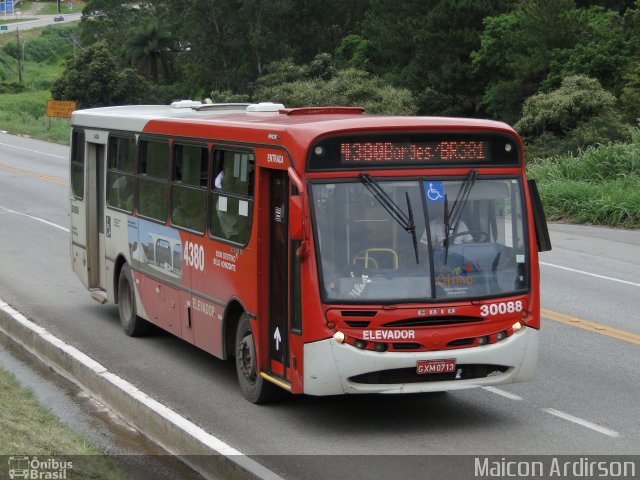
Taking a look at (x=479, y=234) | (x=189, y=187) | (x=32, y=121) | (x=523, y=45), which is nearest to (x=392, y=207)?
(x=479, y=234)

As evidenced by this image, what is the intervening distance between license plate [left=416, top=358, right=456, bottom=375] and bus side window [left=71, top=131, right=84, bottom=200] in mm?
7779

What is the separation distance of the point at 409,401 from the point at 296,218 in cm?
248

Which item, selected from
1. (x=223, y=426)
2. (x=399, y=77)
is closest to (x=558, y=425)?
(x=223, y=426)

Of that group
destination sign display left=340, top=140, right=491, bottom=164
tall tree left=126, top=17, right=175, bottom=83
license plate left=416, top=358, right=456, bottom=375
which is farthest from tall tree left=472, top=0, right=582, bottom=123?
license plate left=416, top=358, right=456, bottom=375

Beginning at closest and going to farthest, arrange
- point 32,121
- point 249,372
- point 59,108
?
1. point 249,372
2. point 59,108
3. point 32,121

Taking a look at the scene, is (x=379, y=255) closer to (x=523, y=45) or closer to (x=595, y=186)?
(x=595, y=186)

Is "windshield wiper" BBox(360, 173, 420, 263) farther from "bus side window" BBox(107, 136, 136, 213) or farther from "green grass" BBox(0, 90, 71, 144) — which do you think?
"green grass" BBox(0, 90, 71, 144)

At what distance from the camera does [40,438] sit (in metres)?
8.78

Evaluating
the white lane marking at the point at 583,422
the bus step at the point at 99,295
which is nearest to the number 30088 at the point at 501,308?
the white lane marking at the point at 583,422

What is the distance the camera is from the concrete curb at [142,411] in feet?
26.6

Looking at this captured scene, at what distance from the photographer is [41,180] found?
37.2m

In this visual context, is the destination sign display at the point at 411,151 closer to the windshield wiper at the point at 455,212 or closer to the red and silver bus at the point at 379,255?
the red and silver bus at the point at 379,255

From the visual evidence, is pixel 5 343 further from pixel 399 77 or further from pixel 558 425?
pixel 399 77

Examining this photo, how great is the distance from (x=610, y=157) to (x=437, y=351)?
21.5m
